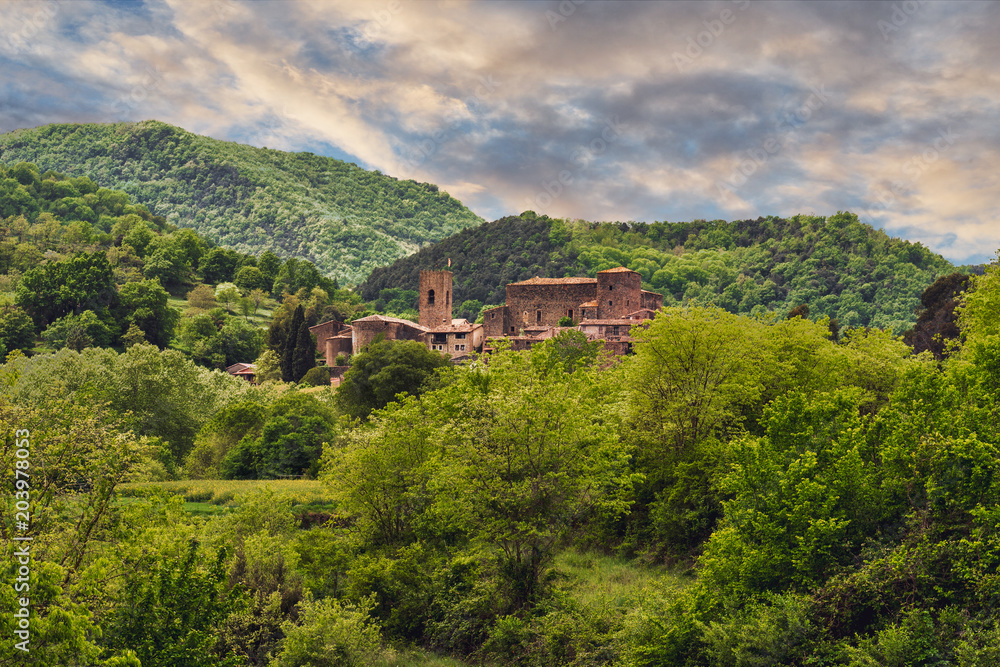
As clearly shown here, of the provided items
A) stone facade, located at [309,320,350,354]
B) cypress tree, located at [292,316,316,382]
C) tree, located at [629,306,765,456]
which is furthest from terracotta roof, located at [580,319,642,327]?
tree, located at [629,306,765,456]

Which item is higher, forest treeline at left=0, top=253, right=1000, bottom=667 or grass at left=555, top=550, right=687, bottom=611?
forest treeline at left=0, top=253, right=1000, bottom=667

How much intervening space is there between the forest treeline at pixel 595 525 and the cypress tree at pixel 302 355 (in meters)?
35.3

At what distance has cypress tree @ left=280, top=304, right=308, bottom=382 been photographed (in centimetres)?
7562

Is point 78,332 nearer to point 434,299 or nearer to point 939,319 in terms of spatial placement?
point 434,299

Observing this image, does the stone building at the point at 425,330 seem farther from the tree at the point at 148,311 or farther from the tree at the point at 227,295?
the tree at the point at 227,295

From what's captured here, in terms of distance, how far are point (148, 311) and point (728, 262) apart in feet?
321

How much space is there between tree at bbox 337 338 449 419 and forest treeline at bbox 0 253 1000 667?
10244 millimetres

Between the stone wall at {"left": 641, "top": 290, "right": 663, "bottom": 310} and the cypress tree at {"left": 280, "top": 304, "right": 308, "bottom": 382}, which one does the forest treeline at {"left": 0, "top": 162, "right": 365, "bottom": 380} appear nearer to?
the cypress tree at {"left": 280, "top": 304, "right": 308, "bottom": 382}

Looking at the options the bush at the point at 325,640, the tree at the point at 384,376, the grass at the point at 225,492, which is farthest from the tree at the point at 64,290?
the bush at the point at 325,640

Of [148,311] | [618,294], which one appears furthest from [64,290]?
[618,294]

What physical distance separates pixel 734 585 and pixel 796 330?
17.1m

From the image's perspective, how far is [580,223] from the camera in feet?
493

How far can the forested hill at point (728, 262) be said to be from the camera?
369ft

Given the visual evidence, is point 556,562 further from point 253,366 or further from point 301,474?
point 253,366
